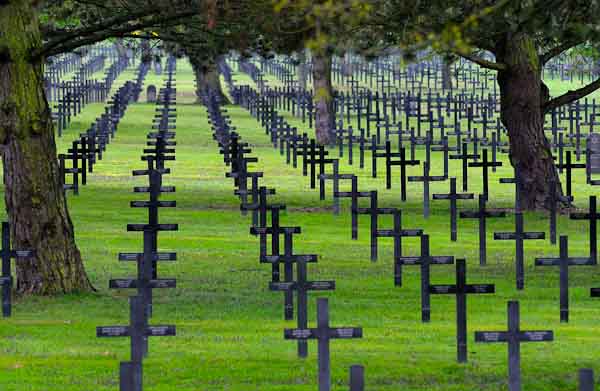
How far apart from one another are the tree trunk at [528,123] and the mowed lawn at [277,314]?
1071mm

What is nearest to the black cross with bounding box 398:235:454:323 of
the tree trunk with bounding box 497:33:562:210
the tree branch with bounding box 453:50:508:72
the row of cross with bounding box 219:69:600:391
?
the row of cross with bounding box 219:69:600:391

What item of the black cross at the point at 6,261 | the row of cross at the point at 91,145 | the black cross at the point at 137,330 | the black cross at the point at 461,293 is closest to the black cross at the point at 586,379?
the black cross at the point at 137,330

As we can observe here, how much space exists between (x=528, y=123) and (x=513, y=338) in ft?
63.9

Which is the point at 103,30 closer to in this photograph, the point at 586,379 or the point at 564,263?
the point at 564,263

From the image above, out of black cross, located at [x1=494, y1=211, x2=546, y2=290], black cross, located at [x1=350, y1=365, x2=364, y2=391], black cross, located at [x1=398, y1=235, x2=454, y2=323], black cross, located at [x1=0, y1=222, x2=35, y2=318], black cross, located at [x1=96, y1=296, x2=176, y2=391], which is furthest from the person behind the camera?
black cross, located at [x1=494, y1=211, x2=546, y2=290]

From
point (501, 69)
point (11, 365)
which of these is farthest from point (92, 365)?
point (501, 69)

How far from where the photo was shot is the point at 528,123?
30.9 m

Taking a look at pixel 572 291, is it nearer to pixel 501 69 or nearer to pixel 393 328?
pixel 393 328

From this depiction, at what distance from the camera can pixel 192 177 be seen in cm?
4000

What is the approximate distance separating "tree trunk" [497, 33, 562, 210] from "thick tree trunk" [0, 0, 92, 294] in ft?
43.6

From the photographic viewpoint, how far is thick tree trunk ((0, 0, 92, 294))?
1855cm

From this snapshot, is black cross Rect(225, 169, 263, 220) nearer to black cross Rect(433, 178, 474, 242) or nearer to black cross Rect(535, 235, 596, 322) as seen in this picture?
black cross Rect(433, 178, 474, 242)

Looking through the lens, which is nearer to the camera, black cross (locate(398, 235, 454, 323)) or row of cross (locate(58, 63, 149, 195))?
black cross (locate(398, 235, 454, 323))

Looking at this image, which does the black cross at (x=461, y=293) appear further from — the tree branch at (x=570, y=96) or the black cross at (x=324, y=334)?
the tree branch at (x=570, y=96)
